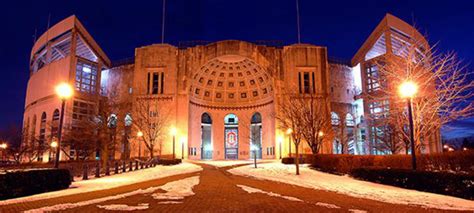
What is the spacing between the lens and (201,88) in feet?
165

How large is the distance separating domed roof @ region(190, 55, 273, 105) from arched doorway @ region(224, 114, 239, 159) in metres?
3.09

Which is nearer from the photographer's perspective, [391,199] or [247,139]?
[391,199]

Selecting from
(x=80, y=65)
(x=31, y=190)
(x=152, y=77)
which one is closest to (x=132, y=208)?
(x=31, y=190)

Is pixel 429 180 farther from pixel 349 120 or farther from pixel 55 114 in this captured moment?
pixel 55 114

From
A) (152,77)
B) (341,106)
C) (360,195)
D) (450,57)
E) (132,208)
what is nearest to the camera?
(132,208)

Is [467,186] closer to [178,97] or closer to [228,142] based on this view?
[178,97]

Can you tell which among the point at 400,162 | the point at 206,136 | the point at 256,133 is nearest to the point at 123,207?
the point at 400,162

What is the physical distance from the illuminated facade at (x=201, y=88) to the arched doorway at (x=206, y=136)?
0.19m

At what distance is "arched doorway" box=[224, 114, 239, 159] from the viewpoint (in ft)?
173

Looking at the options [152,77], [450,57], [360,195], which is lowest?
[360,195]

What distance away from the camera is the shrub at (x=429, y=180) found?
9312 mm

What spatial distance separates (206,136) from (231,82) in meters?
10.9

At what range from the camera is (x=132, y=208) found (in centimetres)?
768

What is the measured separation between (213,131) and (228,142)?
341 cm
